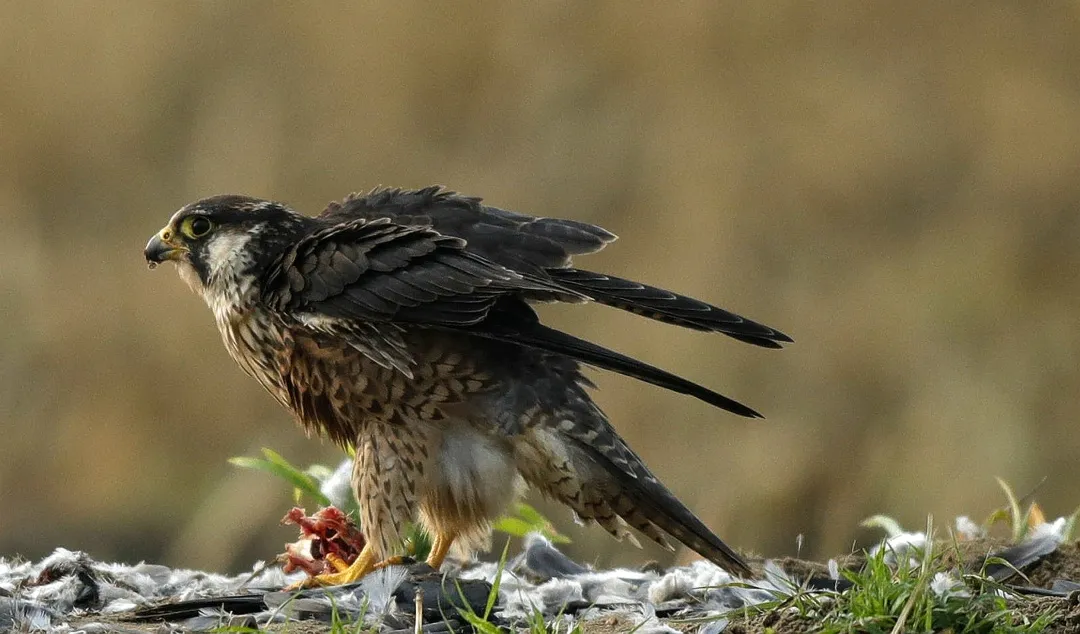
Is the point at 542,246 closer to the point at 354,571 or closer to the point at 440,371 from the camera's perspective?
the point at 440,371

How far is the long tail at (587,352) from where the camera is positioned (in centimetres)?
359

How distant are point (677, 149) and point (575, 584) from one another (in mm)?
6292

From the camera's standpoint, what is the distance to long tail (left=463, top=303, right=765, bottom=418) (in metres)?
3.59

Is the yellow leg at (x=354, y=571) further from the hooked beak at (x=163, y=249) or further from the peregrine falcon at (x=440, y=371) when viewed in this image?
the hooked beak at (x=163, y=249)

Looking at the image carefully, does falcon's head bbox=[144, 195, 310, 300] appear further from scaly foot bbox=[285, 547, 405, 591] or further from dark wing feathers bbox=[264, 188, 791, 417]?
scaly foot bbox=[285, 547, 405, 591]

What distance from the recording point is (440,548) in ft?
13.6

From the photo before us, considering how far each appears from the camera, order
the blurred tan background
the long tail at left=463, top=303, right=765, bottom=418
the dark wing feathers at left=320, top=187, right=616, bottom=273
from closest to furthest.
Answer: the long tail at left=463, top=303, right=765, bottom=418, the dark wing feathers at left=320, top=187, right=616, bottom=273, the blurred tan background

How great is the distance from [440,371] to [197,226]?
0.86 metres

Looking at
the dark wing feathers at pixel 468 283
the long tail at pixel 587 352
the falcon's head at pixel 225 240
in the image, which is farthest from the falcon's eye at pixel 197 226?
the long tail at pixel 587 352

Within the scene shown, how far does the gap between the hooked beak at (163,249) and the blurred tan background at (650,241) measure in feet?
12.8

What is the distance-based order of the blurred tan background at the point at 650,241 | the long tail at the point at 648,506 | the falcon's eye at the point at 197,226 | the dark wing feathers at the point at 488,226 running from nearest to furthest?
the long tail at the point at 648,506
the dark wing feathers at the point at 488,226
the falcon's eye at the point at 197,226
the blurred tan background at the point at 650,241

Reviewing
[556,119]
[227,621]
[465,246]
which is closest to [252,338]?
[465,246]

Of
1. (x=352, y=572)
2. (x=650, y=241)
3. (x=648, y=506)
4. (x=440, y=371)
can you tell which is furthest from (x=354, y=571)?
(x=650, y=241)

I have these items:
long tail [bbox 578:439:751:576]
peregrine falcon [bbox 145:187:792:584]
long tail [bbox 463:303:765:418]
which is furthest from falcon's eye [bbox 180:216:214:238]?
long tail [bbox 578:439:751:576]
